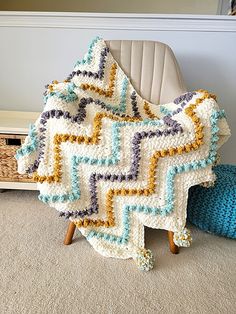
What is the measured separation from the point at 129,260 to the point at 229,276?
35cm

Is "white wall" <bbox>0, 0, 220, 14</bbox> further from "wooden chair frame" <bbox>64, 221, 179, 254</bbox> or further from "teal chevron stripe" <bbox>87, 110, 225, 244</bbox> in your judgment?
"wooden chair frame" <bbox>64, 221, 179, 254</bbox>

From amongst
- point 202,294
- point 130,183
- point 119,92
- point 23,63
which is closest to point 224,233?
point 202,294

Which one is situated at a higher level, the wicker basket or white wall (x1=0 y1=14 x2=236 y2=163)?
white wall (x1=0 y1=14 x2=236 y2=163)

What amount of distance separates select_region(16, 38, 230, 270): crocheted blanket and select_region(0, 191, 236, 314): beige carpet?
76 mm

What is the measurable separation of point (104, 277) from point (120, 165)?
0.38 metres

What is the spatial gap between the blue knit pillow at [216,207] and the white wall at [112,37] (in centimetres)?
63

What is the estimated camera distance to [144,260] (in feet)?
3.20

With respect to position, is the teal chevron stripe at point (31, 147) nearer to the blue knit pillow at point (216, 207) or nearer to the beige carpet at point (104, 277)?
the beige carpet at point (104, 277)

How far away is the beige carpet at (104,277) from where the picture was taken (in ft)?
2.77

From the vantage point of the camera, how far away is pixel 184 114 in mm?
1011

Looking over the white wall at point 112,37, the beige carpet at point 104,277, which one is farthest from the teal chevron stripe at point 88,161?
the white wall at point 112,37

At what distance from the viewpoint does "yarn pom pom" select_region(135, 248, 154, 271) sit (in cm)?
97

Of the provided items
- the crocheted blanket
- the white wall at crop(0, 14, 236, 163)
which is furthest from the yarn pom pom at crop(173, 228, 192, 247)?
the white wall at crop(0, 14, 236, 163)

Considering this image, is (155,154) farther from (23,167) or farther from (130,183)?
(23,167)
